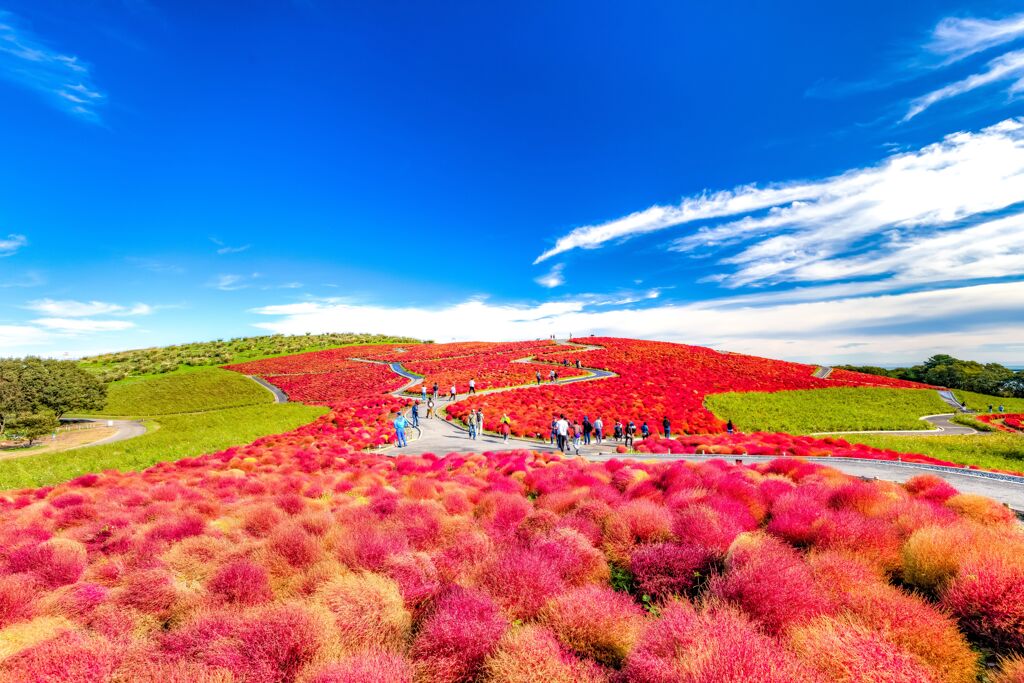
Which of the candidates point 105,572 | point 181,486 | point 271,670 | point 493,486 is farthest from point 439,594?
point 181,486

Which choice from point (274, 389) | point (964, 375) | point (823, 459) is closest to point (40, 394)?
point (274, 389)

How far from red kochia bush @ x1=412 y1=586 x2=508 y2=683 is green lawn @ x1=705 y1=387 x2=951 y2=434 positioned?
31955 millimetres

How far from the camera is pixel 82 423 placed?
46344 mm

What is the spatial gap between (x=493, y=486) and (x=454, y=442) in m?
13.2

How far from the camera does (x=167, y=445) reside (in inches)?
1112

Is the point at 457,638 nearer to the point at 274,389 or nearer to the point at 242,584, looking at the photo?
the point at 242,584

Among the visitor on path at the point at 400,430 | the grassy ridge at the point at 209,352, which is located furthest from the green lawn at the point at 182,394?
the visitor on path at the point at 400,430

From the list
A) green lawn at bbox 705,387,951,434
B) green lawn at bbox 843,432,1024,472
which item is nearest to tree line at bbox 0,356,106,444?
green lawn at bbox 705,387,951,434

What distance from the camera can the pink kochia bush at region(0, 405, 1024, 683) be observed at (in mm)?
3785

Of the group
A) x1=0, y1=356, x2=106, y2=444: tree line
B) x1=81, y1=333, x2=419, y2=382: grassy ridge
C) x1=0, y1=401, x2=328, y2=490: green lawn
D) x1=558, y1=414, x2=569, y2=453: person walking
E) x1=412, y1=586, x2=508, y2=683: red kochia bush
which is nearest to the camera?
x1=412, y1=586, x2=508, y2=683: red kochia bush

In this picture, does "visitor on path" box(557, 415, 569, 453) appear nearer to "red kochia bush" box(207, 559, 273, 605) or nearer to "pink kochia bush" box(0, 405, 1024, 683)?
"pink kochia bush" box(0, 405, 1024, 683)

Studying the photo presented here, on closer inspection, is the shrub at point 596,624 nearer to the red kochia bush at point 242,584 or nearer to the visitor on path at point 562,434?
the red kochia bush at point 242,584

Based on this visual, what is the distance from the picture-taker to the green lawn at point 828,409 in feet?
104

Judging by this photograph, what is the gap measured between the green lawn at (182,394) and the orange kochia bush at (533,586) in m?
52.3
